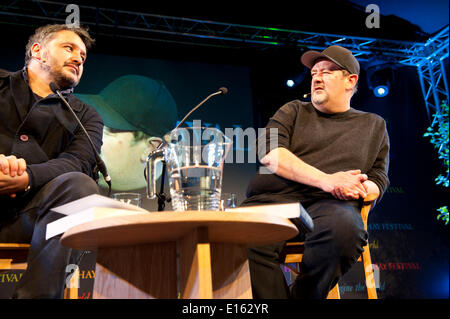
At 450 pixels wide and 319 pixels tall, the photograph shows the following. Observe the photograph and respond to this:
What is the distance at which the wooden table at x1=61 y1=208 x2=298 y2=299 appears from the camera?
1.04 meters

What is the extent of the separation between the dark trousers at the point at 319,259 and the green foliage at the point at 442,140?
144 inches

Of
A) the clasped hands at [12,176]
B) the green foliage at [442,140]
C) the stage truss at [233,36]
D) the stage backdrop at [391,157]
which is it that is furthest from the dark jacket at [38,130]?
the green foliage at [442,140]

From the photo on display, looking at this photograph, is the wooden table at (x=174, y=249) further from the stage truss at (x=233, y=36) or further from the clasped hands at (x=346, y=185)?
the stage truss at (x=233, y=36)

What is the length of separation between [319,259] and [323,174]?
16.1 inches

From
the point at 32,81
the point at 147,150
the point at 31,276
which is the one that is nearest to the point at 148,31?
the point at 147,150

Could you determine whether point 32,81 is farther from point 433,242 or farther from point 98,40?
point 433,242

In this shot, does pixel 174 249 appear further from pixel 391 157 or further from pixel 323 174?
pixel 391 157

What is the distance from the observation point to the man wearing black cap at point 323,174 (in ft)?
5.84

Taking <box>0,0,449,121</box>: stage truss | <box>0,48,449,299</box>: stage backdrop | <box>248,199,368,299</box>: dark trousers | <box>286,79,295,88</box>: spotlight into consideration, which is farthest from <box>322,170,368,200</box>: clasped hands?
<box>0,0,449,121</box>: stage truss

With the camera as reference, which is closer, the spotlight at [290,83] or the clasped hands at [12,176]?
the clasped hands at [12,176]

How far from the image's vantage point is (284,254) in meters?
2.07

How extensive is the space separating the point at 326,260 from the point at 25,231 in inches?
44.5

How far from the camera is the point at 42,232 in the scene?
146 centimetres

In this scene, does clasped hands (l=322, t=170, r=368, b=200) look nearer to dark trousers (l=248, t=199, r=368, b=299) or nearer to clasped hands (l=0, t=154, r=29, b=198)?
dark trousers (l=248, t=199, r=368, b=299)
